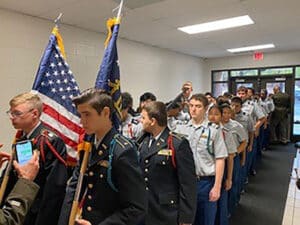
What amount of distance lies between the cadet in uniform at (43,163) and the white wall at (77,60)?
297 centimetres

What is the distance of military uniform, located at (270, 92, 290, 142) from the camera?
851 centimetres

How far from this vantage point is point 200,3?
13.3 ft

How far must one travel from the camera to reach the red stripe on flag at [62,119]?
2.11 meters

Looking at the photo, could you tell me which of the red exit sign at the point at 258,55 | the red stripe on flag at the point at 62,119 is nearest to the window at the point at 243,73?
the red exit sign at the point at 258,55

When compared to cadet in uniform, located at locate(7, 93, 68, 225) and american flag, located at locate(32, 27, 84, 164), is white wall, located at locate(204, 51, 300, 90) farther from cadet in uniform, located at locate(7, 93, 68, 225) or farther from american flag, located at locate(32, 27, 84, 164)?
cadet in uniform, located at locate(7, 93, 68, 225)

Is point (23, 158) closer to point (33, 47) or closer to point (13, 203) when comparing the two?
point (13, 203)

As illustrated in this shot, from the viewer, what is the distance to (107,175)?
132cm

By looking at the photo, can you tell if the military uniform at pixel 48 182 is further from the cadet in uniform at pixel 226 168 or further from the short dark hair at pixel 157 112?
the cadet in uniform at pixel 226 168

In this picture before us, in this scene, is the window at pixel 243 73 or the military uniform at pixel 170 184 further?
the window at pixel 243 73

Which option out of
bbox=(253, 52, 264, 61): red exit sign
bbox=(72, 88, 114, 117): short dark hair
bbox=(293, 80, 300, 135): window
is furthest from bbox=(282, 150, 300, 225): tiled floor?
bbox=(253, 52, 264, 61): red exit sign

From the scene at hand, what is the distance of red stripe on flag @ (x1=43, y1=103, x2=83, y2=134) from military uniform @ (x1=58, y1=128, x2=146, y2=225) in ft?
2.49

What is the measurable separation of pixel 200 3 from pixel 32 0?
2382mm

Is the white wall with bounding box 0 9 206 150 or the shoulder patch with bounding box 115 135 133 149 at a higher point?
the white wall with bounding box 0 9 206 150

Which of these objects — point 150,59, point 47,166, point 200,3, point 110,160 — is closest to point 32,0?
point 200,3
